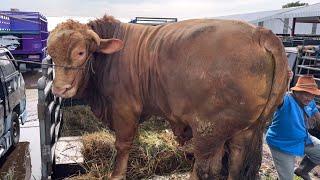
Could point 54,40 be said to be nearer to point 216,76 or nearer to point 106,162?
point 216,76

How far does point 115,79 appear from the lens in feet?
11.2

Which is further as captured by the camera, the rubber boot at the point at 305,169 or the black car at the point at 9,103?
the black car at the point at 9,103

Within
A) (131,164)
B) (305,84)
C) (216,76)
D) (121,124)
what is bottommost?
(131,164)

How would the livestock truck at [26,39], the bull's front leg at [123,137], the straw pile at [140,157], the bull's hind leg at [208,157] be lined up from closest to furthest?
the bull's hind leg at [208,157] → the bull's front leg at [123,137] → the straw pile at [140,157] → the livestock truck at [26,39]

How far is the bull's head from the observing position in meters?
3.11

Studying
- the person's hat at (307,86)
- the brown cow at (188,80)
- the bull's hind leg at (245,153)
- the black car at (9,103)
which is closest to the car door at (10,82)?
the black car at (9,103)

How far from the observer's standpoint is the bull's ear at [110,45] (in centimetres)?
327

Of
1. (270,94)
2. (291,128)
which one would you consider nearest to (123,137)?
(270,94)

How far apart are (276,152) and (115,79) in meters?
2.00

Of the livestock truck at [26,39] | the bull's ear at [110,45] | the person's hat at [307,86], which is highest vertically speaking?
the bull's ear at [110,45]

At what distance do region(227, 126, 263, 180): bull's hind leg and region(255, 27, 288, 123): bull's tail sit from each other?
0.23 m

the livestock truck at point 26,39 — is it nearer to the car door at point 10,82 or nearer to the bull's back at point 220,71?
the car door at point 10,82

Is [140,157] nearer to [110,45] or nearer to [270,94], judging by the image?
[110,45]

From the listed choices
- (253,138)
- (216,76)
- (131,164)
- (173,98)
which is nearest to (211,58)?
(216,76)
